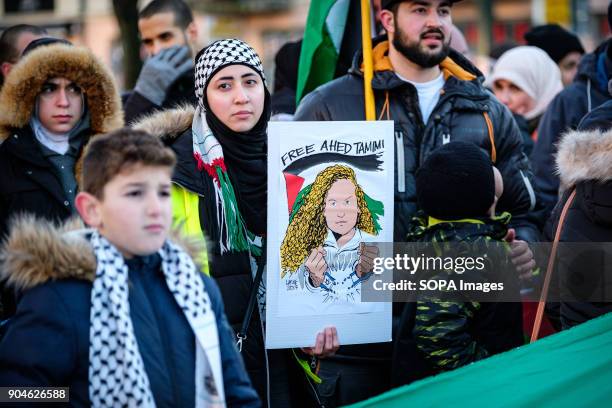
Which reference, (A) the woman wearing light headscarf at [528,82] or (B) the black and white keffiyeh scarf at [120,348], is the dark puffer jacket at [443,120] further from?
(A) the woman wearing light headscarf at [528,82]

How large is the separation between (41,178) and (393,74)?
6.12ft

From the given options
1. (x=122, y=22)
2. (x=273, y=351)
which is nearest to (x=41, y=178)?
(x=273, y=351)

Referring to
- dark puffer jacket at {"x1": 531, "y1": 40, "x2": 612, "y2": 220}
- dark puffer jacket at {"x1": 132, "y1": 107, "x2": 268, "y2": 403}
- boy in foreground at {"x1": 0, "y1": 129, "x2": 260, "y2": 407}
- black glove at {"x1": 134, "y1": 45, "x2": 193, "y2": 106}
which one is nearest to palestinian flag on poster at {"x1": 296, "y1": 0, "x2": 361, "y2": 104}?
black glove at {"x1": 134, "y1": 45, "x2": 193, "y2": 106}

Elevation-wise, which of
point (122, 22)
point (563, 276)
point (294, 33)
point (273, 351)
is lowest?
point (273, 351)

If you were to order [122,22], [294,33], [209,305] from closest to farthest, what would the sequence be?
1. [209,305]
2. [122,22]
3. [294,33]

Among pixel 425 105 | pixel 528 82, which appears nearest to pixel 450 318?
pixel 425 105

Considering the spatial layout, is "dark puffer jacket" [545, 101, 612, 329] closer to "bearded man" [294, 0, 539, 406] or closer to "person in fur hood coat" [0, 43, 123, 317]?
"bearded man" [294, 0, 539, 406]

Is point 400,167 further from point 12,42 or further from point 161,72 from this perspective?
point 12,42

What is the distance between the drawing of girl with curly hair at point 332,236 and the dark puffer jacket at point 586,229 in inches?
34.8

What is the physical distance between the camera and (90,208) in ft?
10.6

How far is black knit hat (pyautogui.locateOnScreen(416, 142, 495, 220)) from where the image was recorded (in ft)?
14.9

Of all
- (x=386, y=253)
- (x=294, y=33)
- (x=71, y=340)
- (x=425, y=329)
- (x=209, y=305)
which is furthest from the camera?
(x=294, y=33)

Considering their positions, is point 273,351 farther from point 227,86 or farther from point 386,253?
point 227,86

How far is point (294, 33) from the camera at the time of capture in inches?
1688
